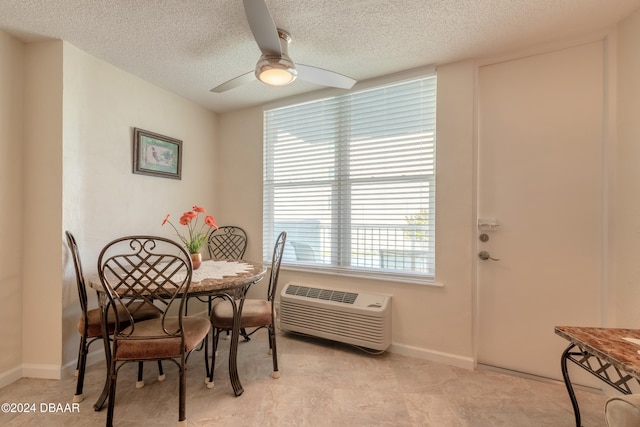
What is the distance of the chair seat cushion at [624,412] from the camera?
946mm

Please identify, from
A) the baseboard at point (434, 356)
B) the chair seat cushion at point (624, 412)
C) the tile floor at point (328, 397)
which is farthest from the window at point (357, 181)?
the chair seat cushion at point (624, 412)

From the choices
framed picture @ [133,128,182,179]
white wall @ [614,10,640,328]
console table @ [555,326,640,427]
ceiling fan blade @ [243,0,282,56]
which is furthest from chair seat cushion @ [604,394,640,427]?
framed picture @ [133,128,182,179]

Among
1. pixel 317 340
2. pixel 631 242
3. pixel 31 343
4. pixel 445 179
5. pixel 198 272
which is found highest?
pixel 445 179

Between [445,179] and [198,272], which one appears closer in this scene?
[198,272]

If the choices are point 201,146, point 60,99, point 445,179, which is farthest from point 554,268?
point 60,99

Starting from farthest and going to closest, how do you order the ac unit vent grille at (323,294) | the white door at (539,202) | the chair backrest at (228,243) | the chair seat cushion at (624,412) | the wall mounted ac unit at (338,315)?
the chair backrest at (228,243)
the ac unit vent grille at (323,294)
the wall mounted ac unit at (338,315)
the white door at (539,202)
the chair seat cushion at (624,412)

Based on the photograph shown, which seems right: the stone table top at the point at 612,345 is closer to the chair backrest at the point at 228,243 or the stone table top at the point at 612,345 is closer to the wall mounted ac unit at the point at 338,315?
the wall mounted ac unit at the point at 338,315

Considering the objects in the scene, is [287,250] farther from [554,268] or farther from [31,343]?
[554,268]

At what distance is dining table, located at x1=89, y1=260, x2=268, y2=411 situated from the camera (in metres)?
1.55

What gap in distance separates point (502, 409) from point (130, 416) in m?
2.21

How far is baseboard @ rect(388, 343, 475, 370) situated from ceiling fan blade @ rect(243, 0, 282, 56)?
2.42 meters

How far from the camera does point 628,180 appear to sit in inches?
65.4

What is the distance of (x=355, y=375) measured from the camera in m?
2.02

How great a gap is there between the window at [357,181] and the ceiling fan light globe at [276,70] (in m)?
1.05
